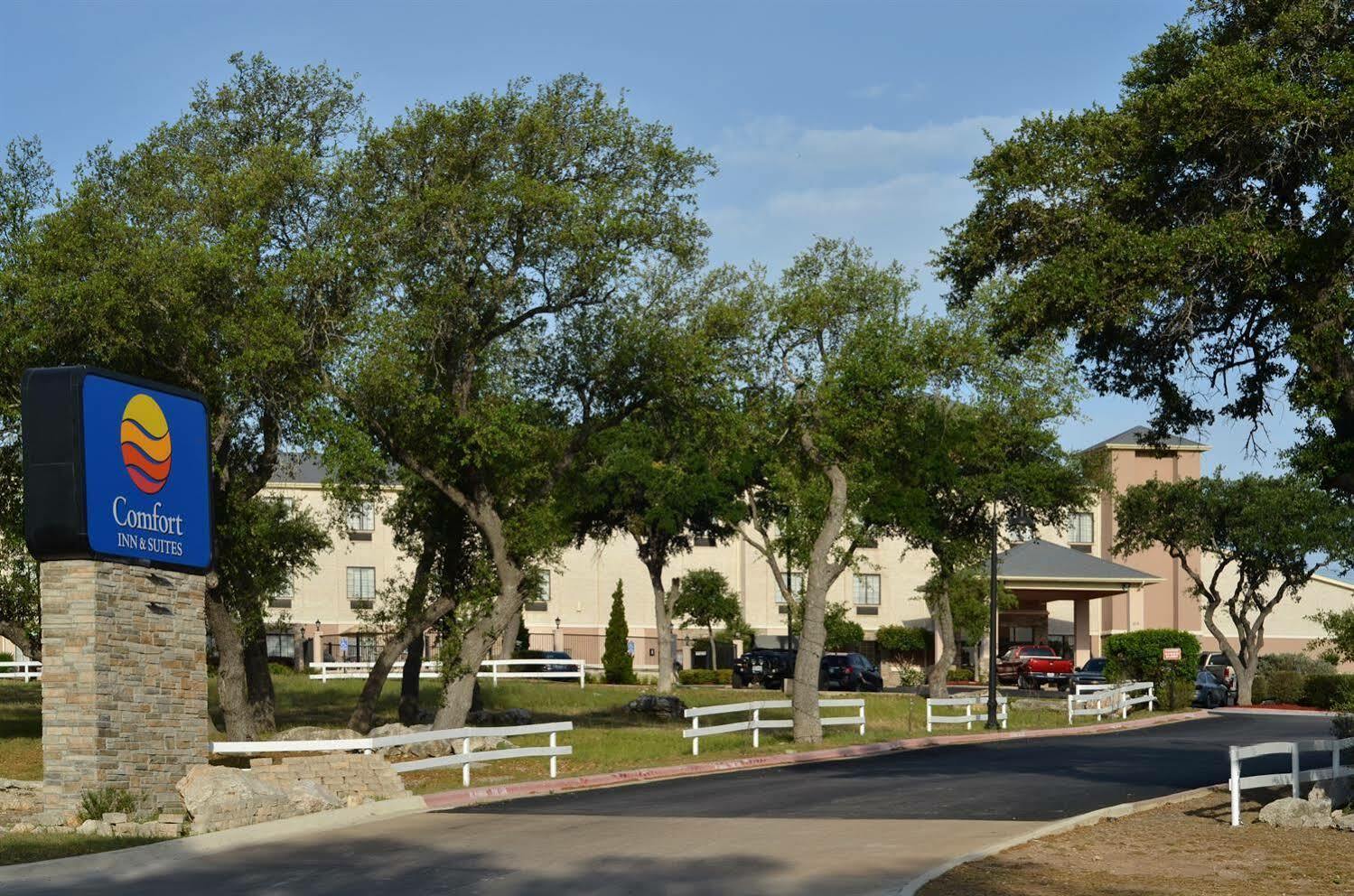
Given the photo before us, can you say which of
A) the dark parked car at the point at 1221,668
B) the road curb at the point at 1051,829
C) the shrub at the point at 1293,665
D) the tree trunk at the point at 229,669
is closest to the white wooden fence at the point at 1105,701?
the dark parked car at the point at 1221,668

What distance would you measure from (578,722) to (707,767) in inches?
553

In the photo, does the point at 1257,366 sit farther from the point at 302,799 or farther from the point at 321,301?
the point at 321,301

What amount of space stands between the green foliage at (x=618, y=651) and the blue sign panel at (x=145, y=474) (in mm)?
46735

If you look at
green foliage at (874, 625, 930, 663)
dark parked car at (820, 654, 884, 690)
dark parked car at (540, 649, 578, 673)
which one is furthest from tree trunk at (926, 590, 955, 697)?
green foliage at (874, 625, 930, 663)

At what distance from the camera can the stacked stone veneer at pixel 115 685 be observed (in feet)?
59.5

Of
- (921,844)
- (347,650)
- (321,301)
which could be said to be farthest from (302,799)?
(347,650)

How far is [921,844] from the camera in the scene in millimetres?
16266

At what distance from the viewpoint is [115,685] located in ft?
60.8

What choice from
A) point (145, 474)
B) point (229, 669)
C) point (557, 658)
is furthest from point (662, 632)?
point (145, 474)

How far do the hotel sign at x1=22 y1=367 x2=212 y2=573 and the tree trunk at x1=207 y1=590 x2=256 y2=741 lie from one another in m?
9.96

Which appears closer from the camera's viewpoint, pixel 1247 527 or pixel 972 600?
pixel 1247 527

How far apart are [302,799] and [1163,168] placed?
13809mm

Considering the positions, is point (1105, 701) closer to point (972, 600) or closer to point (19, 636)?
point (972, 600)

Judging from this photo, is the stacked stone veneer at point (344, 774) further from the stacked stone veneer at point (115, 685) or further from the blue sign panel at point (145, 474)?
the blue sign panel at point (145, 474)
